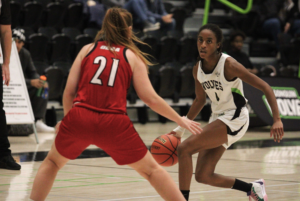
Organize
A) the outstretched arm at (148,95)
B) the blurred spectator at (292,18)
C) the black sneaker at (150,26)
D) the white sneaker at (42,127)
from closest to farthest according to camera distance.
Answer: the outstretched arm at (148,95), the white sneaker at (42,127), the black sneaker at (150,26), the blurred spectator at (292,18)

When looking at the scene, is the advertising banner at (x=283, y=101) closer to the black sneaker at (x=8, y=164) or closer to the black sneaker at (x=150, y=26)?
the black sneaker at (x=150, y=26)

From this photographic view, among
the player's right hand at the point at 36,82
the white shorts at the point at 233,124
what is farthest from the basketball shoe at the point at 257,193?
the player's right hand at the point at 36,82

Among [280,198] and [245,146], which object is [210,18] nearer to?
[245,146]

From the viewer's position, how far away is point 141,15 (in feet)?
40.5

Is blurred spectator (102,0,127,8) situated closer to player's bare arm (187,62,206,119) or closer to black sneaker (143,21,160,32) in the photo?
black sneaker (143,21,160,32)

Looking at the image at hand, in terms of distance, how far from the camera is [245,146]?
8.09m

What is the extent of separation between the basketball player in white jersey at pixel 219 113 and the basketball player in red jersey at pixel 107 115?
84cm

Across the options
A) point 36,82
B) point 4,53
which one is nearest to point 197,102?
point 4,53

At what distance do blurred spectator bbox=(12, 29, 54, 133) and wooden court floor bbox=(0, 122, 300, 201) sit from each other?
3.78 ft

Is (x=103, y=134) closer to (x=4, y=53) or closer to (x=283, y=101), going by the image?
(x=4, y=53)

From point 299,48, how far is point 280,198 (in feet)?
34.8

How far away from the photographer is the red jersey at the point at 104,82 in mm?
3045

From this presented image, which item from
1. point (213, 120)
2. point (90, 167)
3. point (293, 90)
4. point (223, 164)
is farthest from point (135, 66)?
point (293, 90)

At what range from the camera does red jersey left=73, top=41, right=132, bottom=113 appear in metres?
3.04
